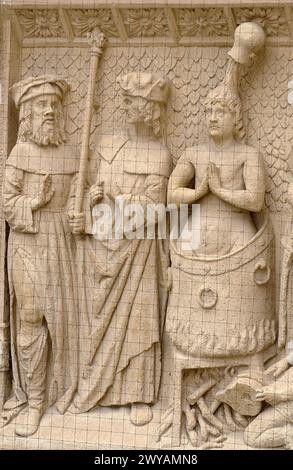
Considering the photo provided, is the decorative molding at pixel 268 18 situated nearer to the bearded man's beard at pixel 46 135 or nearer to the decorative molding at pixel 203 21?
the decorative molding at pixel 203 21

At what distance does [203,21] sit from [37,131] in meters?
0.98

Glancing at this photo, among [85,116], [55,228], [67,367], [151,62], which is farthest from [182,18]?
[67,367]

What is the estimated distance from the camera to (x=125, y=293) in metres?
6.50

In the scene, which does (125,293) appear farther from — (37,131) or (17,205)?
(37,131)

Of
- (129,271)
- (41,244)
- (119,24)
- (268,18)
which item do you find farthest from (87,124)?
(268,18)

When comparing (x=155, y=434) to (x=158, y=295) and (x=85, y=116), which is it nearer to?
(x=158, y=295)

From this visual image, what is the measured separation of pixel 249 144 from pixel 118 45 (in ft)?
2.73

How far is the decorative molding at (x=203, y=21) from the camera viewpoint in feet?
21.0

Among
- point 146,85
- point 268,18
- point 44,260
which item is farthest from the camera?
point 44,260

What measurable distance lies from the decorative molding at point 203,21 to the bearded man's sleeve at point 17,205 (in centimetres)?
109

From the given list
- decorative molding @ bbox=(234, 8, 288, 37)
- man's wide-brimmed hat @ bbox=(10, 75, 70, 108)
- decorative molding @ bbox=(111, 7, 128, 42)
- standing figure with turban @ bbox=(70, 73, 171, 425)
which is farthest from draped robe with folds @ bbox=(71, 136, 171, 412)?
decorative molding @ bbox=(234, 8, 288, 37)

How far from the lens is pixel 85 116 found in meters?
6.55

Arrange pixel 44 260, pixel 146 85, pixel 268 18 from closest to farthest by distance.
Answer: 1. pixel 268 18
2. pixel 146 85
3. pixel 44 260

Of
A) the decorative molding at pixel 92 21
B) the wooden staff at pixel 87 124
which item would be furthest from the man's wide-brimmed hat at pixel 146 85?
the decorative molding at pixel 92 21
